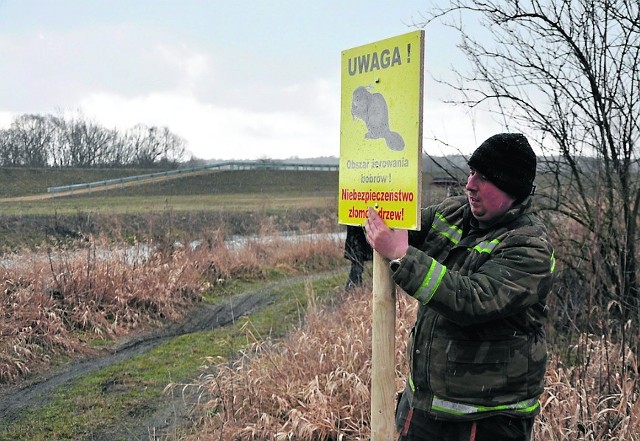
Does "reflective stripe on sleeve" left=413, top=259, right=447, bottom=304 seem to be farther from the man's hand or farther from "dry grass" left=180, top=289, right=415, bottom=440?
"dry grass" left=180, top=289, right=415, bottom=440

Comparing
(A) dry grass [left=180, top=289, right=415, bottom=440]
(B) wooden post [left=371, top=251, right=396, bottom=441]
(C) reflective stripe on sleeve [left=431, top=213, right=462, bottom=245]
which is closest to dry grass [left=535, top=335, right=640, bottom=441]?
(A) dry grass [left=180, top=289, right=415, bottom=440]

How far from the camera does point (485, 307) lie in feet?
7.31

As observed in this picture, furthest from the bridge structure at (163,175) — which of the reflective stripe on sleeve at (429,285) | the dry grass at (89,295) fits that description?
the reflective stripe on sleeve at (429,285)

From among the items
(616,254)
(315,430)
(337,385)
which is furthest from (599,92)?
(315,430)

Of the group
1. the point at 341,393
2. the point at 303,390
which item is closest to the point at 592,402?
the point at 341,393

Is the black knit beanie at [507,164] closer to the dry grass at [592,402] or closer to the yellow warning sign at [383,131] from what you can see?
the yellow warning sign at [383,131]

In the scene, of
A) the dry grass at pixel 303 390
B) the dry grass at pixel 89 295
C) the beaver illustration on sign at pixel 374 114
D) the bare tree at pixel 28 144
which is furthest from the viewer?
the bare tree at pixel 28 144

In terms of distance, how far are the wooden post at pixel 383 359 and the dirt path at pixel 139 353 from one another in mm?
2630

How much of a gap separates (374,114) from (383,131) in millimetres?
100

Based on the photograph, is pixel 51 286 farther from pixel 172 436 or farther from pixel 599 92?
pixel 599 92

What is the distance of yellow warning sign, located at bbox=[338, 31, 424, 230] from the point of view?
2443mm

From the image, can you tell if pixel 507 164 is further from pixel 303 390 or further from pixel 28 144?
pixel 28 144

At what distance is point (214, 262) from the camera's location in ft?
41.4

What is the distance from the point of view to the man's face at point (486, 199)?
245cm
